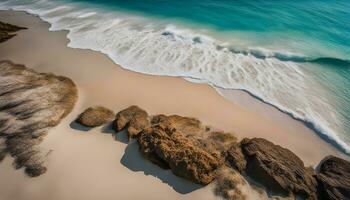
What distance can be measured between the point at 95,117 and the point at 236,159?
4.28 metres

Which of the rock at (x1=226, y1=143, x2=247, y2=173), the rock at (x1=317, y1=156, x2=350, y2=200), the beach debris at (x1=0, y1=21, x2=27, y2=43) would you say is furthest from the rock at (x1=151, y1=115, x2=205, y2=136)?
the beach debris at (x1=0, y1=21, x2=27, y2=43)

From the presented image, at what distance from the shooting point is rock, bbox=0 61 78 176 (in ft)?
20.9

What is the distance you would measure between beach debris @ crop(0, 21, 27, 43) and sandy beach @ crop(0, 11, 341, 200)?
71cm

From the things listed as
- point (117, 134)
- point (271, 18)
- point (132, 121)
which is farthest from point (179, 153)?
point (271, 18)

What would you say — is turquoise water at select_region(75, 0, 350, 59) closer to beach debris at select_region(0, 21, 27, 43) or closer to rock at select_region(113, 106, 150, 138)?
beach debris at select_region(0, 21, 27, 43)

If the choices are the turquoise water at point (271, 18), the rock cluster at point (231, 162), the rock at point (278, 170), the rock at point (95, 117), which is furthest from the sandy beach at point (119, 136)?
the turquoise water at point (271, 18)

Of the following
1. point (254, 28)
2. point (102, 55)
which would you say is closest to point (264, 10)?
A: point (254, 28)

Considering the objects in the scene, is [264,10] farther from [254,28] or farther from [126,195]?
[126,195]

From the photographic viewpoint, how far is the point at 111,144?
22.5 feet

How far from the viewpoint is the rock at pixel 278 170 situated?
19.1ft

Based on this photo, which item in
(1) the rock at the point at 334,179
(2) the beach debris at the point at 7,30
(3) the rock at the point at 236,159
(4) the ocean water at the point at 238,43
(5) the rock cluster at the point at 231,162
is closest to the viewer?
(1) the rock at the point at 334,179

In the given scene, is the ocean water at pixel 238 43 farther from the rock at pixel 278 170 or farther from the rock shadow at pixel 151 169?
the rock shadow at pixel 151 169

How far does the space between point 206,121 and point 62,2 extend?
645 inches

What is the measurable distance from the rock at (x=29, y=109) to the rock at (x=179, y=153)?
2714 mm
